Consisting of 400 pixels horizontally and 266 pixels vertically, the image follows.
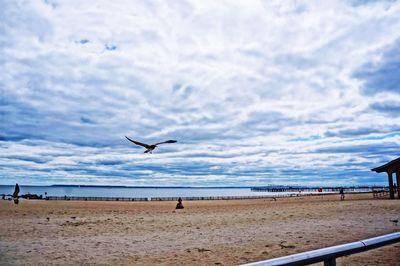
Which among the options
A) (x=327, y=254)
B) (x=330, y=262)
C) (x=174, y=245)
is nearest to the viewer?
(x=327, y=254)

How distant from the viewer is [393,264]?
706 centimetres

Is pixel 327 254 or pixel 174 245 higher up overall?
pixel 327 254

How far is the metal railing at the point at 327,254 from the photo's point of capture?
2786mm

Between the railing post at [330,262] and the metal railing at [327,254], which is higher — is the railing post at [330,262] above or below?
below

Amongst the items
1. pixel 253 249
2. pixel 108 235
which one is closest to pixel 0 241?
pixel 108 235

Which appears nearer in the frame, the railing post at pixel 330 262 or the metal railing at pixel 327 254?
the metal railing at pixel 327 254

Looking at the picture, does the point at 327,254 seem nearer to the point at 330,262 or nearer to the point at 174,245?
the point at 330,262

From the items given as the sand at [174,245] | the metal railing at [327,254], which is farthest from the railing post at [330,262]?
the sand at [174,245]

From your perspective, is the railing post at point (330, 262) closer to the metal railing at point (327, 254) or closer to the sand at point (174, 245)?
the metal railing at point (327, 254)

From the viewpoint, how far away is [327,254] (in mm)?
3191

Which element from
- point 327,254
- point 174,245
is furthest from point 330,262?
point 174,245

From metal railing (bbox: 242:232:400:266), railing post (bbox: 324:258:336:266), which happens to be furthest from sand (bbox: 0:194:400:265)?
railing post (bbox: 324:258:336:266)

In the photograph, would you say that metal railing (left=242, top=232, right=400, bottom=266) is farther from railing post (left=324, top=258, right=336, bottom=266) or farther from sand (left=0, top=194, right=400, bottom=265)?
sand (left=0, top=194, right=400, bottom=265)

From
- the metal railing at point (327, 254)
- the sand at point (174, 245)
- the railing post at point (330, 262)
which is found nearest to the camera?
the metal railing at point (327, 254)
